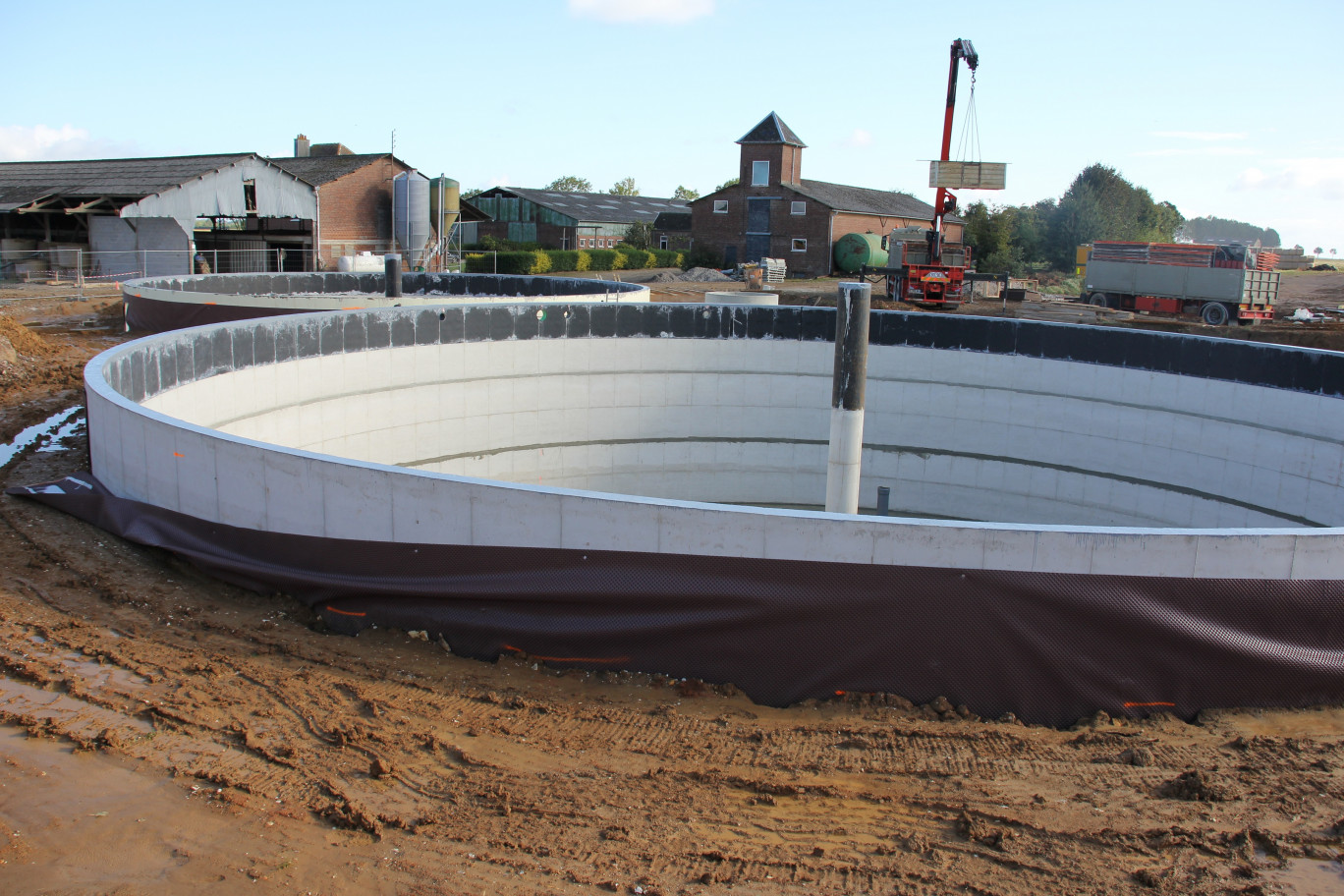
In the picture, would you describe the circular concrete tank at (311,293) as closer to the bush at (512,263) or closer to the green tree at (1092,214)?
the bush at (512,263)

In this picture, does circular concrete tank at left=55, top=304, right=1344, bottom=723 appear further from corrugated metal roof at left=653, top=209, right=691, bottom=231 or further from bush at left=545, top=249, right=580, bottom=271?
corrugated metal roof at left=653, top=209, right=691, bottom=231

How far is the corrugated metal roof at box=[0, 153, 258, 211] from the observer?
39906 millimetres

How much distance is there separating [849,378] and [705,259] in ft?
149

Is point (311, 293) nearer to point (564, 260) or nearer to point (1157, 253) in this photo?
point (564, 260)

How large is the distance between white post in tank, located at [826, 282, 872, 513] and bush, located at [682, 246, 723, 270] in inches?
1763

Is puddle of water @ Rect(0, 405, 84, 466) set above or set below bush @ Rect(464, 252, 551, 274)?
below

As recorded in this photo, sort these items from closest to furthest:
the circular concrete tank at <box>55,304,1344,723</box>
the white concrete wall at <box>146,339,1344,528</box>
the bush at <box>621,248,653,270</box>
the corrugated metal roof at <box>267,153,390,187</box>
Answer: the circular concrete tank at <box>55,304,1344,723</box> < the white concrete wall at <box>146,339,1344,528</box> < the corrugated metal roof at <box>267,153,390,187</box> < the bush at <box>621,248,653,270</box>

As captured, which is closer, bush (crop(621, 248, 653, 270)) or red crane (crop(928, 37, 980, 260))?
red crane (crop(928, 37, 980, 260))

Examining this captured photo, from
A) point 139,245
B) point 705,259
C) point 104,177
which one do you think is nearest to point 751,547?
point 139,245

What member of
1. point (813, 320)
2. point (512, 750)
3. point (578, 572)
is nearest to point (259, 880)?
point (512, 750)

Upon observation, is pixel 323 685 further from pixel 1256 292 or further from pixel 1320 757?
pixel 1256 292

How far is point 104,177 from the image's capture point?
137ft

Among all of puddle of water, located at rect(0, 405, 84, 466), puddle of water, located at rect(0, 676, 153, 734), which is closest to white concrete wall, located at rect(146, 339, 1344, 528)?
puddle of water, located at rect(0, 405, 84, 466)

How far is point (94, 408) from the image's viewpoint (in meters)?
11.6
